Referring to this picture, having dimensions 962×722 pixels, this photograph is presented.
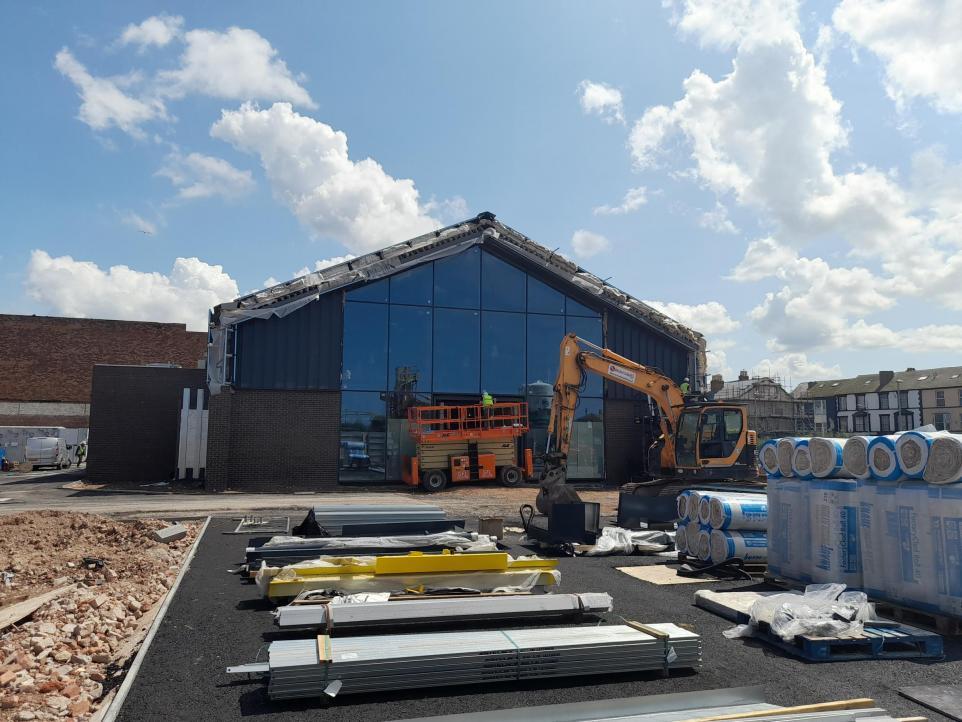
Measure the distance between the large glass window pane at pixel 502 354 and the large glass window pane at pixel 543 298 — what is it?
1.02m

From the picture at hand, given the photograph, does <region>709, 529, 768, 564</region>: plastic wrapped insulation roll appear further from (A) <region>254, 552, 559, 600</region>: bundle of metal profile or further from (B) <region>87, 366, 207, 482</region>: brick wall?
(B) <region>87, 366, 207, 482</region>: brick wall

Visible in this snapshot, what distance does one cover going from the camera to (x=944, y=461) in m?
6.73

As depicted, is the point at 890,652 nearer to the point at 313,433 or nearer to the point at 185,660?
the point at 185,660

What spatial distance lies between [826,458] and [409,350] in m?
18.2

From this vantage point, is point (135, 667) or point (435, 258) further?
point (435, 258)

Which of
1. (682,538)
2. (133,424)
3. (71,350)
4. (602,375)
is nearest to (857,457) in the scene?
(682,538)

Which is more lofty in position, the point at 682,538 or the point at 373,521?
the point at 373,521

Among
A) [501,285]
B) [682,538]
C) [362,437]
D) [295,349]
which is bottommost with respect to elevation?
[682,538]

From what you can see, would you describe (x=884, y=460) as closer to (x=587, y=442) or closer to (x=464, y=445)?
(x=464, y=445)

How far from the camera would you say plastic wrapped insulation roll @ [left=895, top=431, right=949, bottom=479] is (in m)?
6.89

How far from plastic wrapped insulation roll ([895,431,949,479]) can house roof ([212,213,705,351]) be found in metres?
19.5

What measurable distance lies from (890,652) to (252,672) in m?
5.43

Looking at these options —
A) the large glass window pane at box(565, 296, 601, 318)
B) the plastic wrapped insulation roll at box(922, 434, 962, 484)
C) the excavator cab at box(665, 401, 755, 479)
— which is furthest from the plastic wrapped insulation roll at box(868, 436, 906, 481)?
the large glass window pane at box(565, 296, 601, 318)

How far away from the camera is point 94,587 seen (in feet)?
28.5
